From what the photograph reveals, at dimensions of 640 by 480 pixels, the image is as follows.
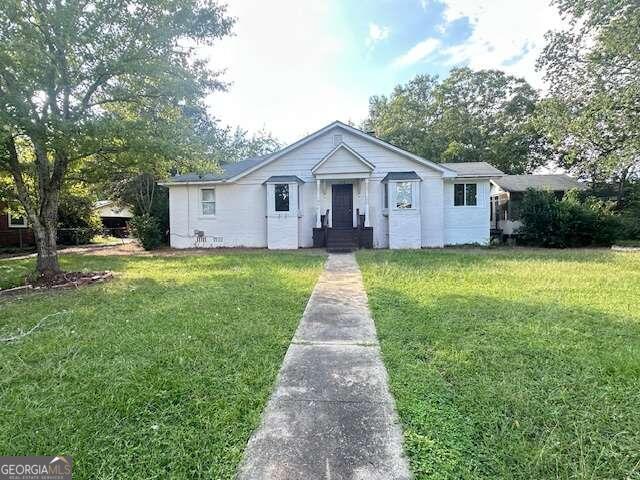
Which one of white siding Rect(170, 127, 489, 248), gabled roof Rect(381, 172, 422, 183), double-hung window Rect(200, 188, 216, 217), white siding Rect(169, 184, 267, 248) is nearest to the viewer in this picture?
gabled roof Rect(381, 172, 422, 183)

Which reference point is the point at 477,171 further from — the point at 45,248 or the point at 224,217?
the point at 45,248

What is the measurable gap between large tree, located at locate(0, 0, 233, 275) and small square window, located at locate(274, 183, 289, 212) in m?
5.86

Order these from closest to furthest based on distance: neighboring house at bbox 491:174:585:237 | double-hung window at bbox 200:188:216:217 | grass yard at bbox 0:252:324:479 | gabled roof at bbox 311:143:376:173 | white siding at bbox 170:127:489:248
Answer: grass yard at bbox 0:252:324:479, gabled roof at bbox 311:143:376:173, white siding at bbox 170:127:489:248, double-hung window at bbox 200:188:216:217, neighboring house at bbox 491:174:585:237

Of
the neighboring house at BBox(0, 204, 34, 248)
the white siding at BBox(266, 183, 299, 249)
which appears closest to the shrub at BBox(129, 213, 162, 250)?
the white siding at BBox(266, 183, 299, 249)

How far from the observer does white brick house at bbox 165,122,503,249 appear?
15.0 meters

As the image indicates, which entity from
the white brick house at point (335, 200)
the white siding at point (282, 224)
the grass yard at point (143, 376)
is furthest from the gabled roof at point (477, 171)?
the grass yard at point (143, 376)

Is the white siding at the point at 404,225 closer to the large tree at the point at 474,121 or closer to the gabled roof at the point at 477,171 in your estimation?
the gabled roof at the point at 477,171

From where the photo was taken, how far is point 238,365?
338cm

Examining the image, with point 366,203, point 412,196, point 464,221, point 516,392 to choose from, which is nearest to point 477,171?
point 464,221

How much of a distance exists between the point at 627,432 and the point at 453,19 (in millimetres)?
18263

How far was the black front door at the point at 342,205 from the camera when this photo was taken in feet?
52.5

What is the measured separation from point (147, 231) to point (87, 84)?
874 centimetres

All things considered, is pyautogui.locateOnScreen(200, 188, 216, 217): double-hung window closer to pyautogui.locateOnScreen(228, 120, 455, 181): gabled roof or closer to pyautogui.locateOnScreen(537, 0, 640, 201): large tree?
pyautogui.locateOnScreen(228, 120, 455, 181): gabled roof

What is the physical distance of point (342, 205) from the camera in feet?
52.8
